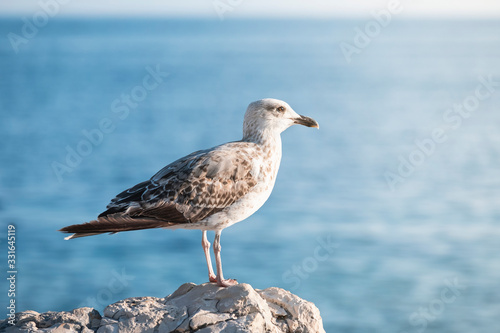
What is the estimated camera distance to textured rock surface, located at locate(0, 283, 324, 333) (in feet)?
28.4

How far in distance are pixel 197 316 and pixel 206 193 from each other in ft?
5.24

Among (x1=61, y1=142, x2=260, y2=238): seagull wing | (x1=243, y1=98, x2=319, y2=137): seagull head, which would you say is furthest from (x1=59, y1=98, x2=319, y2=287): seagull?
(x1=243, y1=98, x2=319, y2=137): seagull head

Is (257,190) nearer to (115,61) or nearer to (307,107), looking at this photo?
(307,107)

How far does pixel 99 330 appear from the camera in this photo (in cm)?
875

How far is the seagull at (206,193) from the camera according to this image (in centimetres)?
930

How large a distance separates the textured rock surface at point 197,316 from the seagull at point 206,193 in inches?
17.7

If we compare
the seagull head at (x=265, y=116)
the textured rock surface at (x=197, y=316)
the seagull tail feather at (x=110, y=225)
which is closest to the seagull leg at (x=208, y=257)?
the textured rock surface at (x=197, y=316)

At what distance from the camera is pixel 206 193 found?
9.46 meters

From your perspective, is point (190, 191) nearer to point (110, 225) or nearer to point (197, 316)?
point (110, 225)

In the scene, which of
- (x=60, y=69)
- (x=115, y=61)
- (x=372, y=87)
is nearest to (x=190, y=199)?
(x=372, y=87)

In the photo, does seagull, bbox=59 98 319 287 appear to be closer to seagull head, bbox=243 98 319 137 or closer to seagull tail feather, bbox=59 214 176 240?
seagull tail feather, bbox=59 214 176 240

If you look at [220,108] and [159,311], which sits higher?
[220,108]

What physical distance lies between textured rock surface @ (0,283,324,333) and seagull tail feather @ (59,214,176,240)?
0.94 meters

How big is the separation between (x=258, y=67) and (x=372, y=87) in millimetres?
26062
